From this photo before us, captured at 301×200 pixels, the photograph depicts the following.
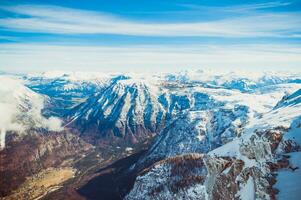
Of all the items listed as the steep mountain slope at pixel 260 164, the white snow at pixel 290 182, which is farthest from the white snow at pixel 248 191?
the white snow at pixel 290 182

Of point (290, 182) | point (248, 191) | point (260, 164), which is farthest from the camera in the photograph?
point (260, 164)

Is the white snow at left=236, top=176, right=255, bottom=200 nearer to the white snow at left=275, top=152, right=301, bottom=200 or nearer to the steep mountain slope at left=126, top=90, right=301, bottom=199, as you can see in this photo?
the steep mountain slope at left=126, top=90, right=301, bottom=199

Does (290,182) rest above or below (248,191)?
above

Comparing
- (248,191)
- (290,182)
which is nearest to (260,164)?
(248,191)

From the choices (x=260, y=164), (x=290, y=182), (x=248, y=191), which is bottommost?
(x=248, y=191)

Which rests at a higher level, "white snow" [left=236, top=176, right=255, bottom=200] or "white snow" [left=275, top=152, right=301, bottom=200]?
"white snow" [left=275, top=152, right=301, bottom=200]

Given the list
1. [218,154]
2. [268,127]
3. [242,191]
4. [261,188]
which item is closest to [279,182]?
[261,188]

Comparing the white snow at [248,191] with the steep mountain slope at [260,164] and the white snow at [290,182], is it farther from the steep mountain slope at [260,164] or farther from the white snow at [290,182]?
the white snow at [290,182]

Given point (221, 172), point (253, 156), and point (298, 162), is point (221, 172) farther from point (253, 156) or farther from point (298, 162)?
point (298, 162)

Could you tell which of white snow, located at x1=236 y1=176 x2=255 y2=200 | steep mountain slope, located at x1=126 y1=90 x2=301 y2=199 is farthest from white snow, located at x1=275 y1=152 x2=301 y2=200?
white snow, located at x1=236 y1=176 x2=255 y2=200

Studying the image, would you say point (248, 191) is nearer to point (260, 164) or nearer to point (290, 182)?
point (260, 164)

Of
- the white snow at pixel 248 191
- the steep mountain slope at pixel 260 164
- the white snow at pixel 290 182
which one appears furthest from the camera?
the white snow at pixel 248 191

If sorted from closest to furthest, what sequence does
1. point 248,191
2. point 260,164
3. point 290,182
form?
1. point 290,182
2. point 248,191
3. point 260,164
